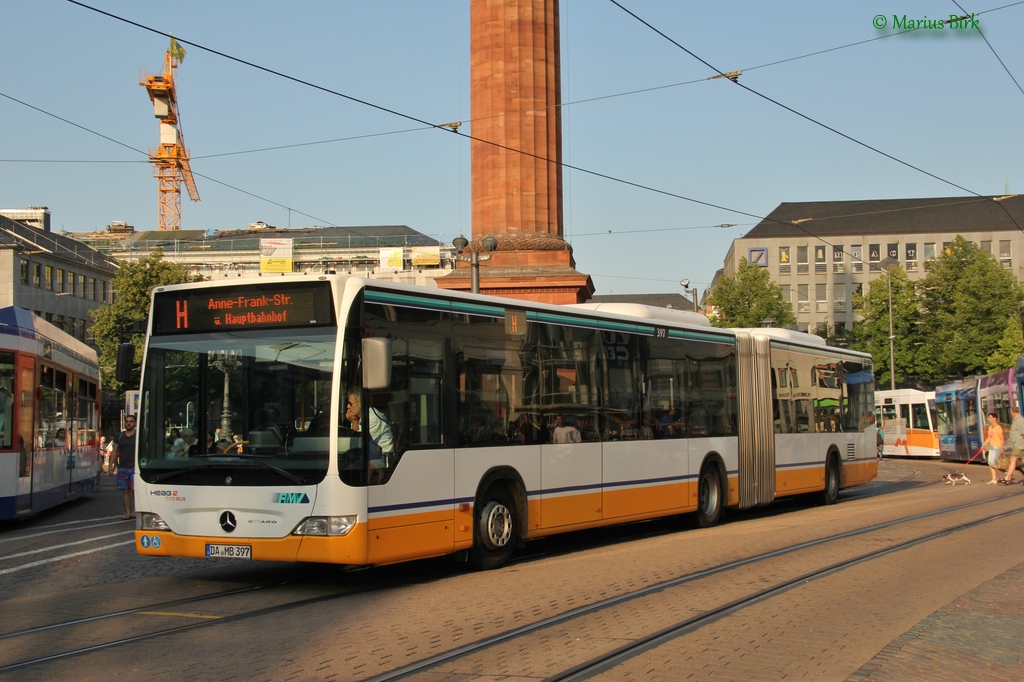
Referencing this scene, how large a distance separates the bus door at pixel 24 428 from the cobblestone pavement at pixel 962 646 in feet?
42.5

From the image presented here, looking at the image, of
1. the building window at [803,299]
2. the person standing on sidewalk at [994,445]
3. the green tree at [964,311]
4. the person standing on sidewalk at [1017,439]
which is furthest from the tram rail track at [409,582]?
the building window at [803,299]

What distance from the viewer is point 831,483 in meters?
21.1

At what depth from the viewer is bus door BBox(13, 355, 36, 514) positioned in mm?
16609

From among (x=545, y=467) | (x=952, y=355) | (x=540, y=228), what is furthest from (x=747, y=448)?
(x=952, y=355)

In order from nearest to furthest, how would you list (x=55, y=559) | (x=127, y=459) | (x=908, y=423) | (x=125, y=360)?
(x=125, y=360)
(x=55, y=559)
(x=127, y=459)
(x=908, y=423)

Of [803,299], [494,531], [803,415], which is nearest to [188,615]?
[494,531]

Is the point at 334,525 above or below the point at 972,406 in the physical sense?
below

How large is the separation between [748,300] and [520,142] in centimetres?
5388

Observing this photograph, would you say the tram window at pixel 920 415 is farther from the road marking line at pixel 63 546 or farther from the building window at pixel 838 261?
the building window at pixel 838 261

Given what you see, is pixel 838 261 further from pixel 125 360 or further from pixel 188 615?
pixel 188 615

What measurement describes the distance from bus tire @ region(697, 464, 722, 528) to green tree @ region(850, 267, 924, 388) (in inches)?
2512

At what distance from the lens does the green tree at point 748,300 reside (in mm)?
80875

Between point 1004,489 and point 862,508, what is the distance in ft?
21.0

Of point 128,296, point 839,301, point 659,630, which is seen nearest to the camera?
point 659,630
